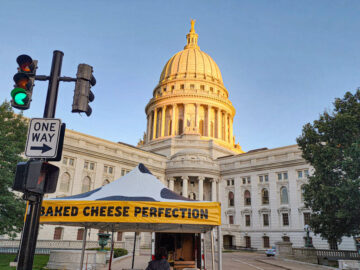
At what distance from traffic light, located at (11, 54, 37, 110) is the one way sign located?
0.39 m

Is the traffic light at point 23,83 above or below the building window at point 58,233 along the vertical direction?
above

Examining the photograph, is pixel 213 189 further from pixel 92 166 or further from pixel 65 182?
pixel 65 182

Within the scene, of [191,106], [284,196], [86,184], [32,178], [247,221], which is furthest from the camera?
[191,106]

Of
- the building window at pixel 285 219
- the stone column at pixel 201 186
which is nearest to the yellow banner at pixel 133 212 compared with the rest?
the building window at pixel 285 219

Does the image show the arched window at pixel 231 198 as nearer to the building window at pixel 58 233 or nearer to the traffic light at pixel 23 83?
the building window at pixel 58 233

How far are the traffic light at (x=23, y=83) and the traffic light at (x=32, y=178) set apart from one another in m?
1.38

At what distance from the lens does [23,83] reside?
598 cm

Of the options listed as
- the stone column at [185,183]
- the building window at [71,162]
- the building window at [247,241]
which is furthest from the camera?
the stone column at [185,183]

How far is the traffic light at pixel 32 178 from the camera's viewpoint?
4.92 meters

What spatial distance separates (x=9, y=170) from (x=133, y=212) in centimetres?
1575

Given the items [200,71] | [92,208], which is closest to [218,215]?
[92,208]

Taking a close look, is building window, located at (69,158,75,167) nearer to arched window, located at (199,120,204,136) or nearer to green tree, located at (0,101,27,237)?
green tree, located at (0,101,27,237)

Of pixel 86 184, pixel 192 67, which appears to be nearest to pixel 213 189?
pixel 86 184

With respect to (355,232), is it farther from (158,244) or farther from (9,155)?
(9,155)
